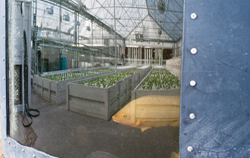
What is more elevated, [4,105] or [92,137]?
[4,105]

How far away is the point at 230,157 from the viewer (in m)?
1.13

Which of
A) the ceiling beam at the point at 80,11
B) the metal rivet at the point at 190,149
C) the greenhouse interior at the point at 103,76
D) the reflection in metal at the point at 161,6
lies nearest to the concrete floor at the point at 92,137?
the greenhouse interior at the point at 103,76

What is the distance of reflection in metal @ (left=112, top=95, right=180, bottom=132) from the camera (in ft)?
4.22

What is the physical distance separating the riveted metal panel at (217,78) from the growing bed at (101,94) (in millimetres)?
438

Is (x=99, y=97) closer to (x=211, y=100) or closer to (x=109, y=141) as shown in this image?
(x=109, y=141)

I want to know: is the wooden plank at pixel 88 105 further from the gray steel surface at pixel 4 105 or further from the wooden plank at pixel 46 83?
the gray steel surface at pixel 4 105

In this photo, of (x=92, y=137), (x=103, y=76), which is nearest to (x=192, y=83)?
(x=103, y=76)

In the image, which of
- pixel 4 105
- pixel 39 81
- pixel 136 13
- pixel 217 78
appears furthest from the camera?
pixel 4 105

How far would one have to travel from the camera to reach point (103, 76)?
1.51 m

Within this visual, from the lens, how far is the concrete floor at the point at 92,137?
134 centimetres

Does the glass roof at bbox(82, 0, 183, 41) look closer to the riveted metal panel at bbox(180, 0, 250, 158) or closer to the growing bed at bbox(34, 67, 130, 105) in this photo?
the riveted metal panel at bbox(180, 0, 250, 158)

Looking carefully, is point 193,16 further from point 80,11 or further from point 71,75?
point 71,75

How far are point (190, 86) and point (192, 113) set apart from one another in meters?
0.19

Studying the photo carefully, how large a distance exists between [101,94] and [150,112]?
16.5 inches
